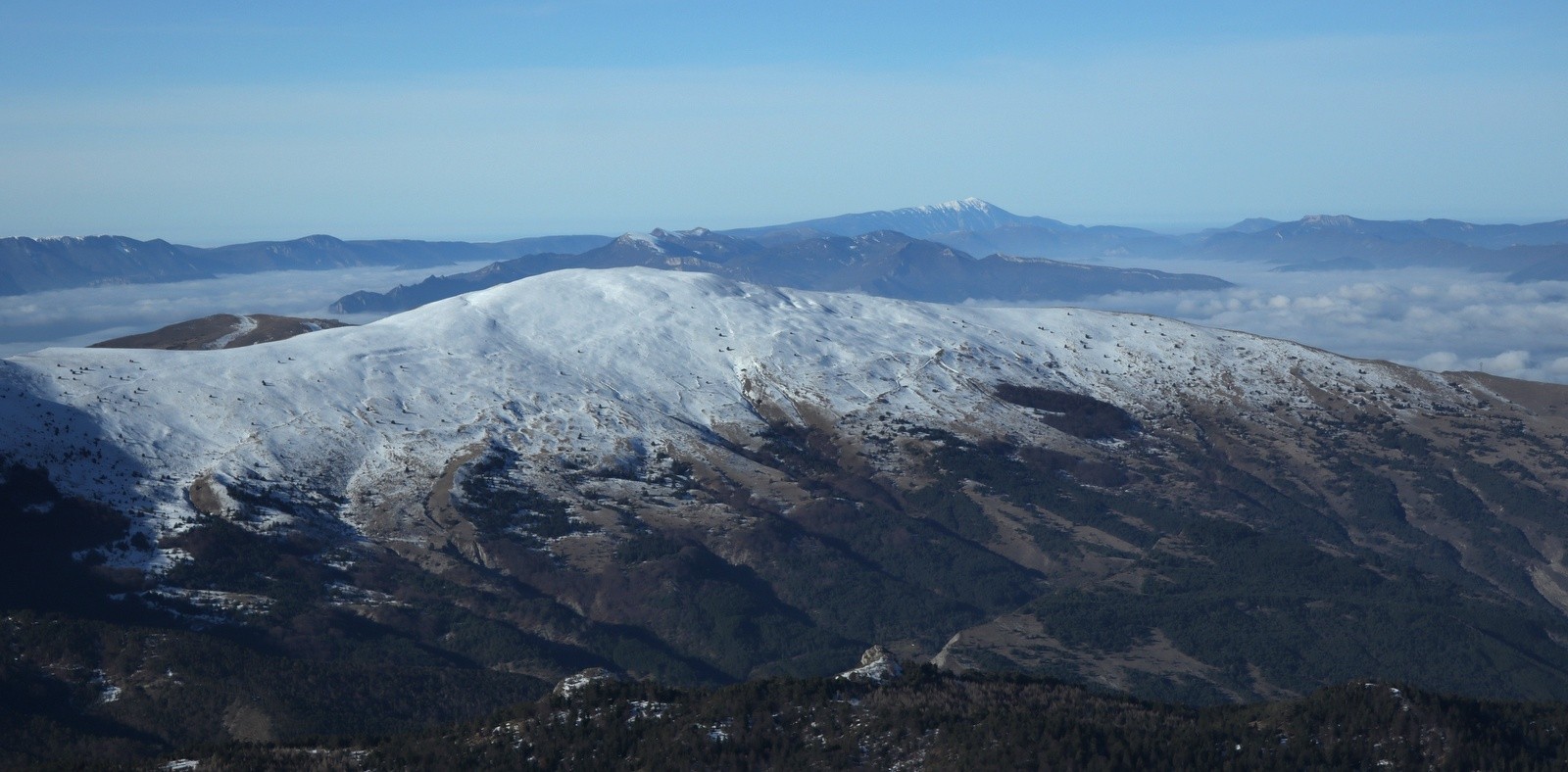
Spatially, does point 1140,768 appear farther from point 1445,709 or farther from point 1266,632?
point 1266,632

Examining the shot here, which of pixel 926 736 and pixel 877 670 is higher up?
pixel 877 670

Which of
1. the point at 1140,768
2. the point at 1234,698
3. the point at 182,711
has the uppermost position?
the point at 1140,768

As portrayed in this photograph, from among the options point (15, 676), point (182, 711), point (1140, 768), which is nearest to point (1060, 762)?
point (1140, 768)

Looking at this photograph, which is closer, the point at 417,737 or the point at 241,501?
the point at 417,737

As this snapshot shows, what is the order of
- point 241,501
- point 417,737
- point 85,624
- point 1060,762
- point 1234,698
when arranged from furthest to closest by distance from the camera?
point 241,501 < point 1234,698 < point 85,624 < point 417,737 < point 1060,762

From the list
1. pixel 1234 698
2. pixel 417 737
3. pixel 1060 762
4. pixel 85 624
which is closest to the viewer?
pixel 1060 762

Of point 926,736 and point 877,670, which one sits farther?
point 877,670

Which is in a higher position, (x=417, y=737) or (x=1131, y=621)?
(x=417, y=737)

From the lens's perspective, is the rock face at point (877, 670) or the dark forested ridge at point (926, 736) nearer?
the dark forested ridge at point (926, 736)
